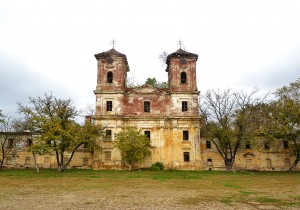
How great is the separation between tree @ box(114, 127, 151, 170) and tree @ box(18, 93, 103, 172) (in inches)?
118

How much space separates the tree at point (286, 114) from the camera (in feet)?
95.1

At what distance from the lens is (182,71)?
36531 mm

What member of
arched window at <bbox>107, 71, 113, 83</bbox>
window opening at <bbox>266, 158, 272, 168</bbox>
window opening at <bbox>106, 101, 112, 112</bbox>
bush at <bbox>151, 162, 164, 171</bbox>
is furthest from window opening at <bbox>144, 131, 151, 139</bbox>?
window opening at <bbox>266, 158, 272, 168</bbox>

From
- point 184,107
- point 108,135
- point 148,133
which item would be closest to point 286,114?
point 184,107

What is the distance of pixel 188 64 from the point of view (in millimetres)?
36688

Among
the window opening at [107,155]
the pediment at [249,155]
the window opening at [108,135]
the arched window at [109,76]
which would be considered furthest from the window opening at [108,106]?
the pediment at [249,155]

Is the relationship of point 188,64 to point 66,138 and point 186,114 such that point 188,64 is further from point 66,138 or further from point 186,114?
point 66,138

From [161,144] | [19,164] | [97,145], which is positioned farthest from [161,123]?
[19,164]

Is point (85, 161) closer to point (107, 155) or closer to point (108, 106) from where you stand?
point (107, 155)

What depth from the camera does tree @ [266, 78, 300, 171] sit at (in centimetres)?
2898

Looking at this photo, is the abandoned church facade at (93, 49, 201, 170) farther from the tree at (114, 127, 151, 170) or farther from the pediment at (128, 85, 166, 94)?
the tree at (114, 127, 151, 170)

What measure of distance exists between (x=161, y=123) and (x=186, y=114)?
310 cm

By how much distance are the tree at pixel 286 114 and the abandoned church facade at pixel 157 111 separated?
822 cm

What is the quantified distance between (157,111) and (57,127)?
39.9 feet
